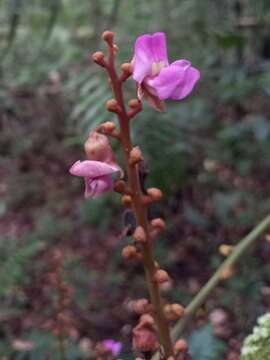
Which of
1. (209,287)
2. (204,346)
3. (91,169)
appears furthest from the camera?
Result: (204,346)

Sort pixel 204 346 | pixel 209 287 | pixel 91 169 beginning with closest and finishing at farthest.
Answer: pixel 91 169
pixel 209 287
pixel 204 346

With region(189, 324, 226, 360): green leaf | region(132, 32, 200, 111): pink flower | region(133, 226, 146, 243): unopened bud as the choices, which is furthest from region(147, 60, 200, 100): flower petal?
region(189, 324, 226, 360): green leaf

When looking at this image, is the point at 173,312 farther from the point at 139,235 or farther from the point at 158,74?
the point at 158,74

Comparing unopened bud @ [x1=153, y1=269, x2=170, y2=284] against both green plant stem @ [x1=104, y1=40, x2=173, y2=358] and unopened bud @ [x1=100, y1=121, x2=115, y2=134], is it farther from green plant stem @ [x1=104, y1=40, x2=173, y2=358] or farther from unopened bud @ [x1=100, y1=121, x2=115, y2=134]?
unopened bud @ [x1=100, y1=121, x2=115, y2=134]

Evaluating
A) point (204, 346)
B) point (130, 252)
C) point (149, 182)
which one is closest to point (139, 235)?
point (130, 252)

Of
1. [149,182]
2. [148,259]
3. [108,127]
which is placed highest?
[108,127]

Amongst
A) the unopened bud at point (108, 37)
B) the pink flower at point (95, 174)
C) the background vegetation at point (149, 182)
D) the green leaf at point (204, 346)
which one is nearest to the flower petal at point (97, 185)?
the pink flower at point (95, 174)

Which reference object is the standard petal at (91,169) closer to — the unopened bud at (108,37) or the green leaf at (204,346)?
the unopened bud at (108,37)
